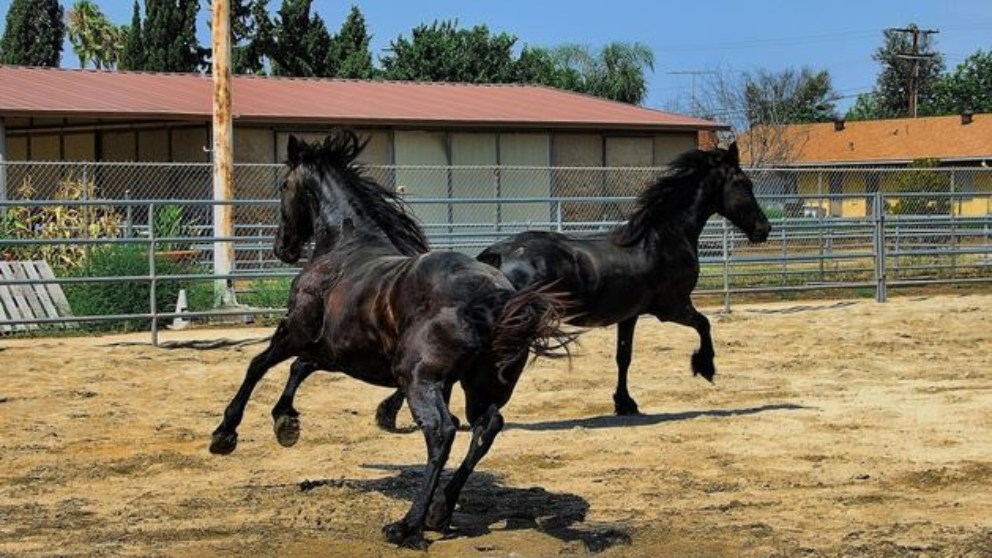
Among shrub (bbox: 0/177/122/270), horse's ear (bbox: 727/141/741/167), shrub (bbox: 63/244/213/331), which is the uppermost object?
horse's ear (bbox: 727/141/741/167)

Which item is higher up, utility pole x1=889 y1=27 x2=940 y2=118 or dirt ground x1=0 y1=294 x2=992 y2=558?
utility pole x1=889 y1=27 x2=940 y2=118

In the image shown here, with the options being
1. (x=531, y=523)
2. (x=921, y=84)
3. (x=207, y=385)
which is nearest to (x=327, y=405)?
(x=207, y=385)

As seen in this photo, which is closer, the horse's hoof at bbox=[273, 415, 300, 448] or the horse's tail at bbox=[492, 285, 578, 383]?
the horse's tail at bbox=[492, 285, 578, 383]

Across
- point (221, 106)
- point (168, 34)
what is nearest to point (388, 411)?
point (221, 106)

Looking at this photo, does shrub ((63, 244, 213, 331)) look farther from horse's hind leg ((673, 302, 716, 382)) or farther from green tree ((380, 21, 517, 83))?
green tree ((380, 21, 517, 83))

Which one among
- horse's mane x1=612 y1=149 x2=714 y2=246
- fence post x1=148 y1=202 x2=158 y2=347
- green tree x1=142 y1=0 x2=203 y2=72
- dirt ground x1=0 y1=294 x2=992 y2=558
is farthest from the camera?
green tree x1=142 y1=0 x2=203 y2=72

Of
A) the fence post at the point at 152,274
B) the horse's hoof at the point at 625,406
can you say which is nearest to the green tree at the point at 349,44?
the fence post at the point at 152,274

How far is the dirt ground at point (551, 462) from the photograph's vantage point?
634 cm

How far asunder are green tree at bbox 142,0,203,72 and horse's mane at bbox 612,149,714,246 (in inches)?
1288

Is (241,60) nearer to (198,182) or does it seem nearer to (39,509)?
(198,182)

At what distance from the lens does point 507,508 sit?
709 cm

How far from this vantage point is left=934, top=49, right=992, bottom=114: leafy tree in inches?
2589

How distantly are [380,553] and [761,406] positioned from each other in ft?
17.6

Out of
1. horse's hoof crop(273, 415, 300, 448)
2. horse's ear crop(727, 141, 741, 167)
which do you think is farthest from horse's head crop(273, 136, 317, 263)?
horse's ear crop(727, 141, 741, 167)
